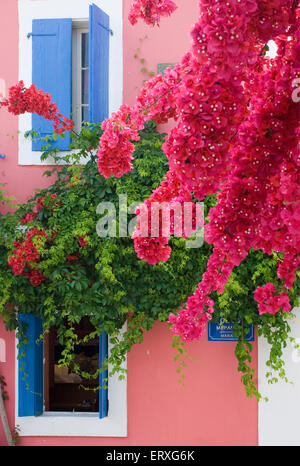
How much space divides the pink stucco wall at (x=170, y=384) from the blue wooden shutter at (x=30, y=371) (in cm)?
37

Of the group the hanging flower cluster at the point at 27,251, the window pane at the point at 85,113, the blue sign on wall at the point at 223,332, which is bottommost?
the blue sign on wall at the point at 223,332

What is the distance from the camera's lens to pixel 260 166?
166 centimetres

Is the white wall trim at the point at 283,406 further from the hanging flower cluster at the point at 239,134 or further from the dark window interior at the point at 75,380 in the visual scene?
the hanging flower cluster at the point at 239,134

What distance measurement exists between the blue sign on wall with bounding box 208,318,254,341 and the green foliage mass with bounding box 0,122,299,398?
0.47 feet

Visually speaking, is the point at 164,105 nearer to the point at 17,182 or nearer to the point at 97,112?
the point at 97,112

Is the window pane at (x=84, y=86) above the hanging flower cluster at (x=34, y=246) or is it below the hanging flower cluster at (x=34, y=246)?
above

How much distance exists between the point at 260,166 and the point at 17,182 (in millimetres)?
3648

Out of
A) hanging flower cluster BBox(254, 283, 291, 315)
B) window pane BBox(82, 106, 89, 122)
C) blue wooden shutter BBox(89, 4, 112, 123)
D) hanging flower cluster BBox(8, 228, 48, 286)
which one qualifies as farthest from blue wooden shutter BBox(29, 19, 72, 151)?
hanging flower cluster BBox(254, 283, 291, 315)

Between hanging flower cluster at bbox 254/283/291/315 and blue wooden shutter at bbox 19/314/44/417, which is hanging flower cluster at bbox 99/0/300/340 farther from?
blue wooden shutter at bbox 19/314/44/417

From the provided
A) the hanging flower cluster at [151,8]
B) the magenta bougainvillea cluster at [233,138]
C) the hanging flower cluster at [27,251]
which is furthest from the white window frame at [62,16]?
the magenta bougainvillea cluster at [233,138]

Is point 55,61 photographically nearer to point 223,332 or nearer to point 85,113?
point 85,113

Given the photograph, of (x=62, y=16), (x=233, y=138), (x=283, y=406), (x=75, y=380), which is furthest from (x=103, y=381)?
(x=62, y=16)

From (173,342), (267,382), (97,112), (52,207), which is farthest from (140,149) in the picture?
(267,382)

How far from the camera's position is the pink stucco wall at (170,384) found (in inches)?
185
